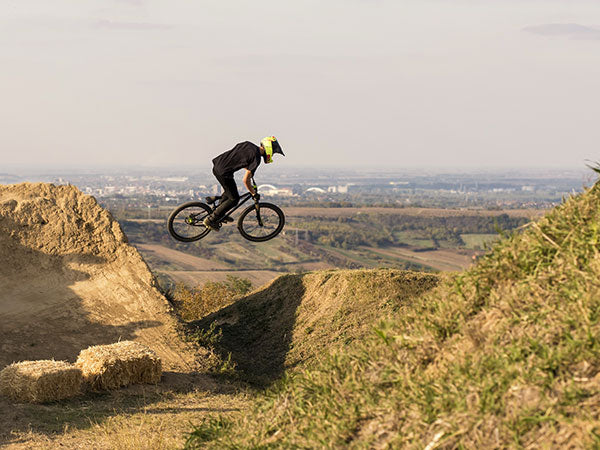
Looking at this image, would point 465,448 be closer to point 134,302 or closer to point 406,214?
point 134,302

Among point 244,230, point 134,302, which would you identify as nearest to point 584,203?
point 244,230

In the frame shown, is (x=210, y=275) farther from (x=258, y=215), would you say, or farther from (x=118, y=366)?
(x=258, y=215)

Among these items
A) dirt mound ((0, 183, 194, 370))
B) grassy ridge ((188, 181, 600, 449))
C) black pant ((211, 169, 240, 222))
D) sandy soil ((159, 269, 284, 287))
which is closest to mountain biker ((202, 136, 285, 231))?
black pant ((211, 169, 240, 222))

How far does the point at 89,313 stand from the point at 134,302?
1.67 metres

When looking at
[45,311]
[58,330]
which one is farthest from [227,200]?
[45,311]

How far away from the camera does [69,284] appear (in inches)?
996

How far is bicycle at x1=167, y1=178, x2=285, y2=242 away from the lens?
1709 centimetres

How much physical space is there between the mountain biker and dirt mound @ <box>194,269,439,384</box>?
8.62m

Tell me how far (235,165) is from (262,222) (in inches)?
117

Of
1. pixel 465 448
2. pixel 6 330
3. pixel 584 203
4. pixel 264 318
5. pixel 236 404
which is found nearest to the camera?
pixel 465 448

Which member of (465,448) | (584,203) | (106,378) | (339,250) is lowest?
(339,250)

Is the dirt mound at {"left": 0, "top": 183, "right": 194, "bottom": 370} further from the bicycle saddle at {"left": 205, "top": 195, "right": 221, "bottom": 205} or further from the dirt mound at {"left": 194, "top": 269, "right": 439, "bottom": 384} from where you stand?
the bicycle saddle at {"left": 205, "top": 195, "right": 221, "bottom": 205}

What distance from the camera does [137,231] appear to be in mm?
127500

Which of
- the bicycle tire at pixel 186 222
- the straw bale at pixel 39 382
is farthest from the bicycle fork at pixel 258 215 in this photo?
the straw bale at pixel 39 382
